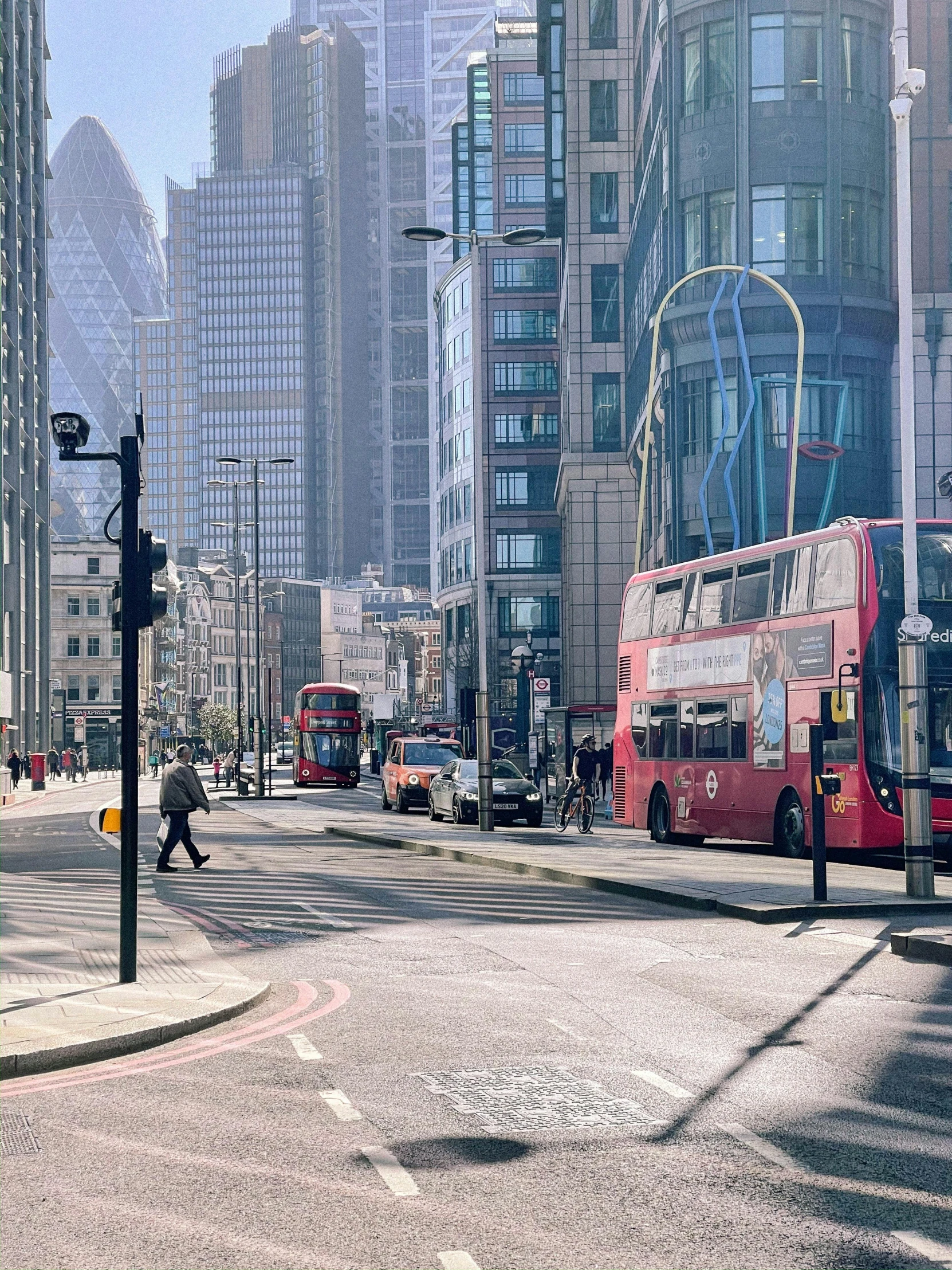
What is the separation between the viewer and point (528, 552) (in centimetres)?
9925

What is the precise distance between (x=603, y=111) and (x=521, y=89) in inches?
1628

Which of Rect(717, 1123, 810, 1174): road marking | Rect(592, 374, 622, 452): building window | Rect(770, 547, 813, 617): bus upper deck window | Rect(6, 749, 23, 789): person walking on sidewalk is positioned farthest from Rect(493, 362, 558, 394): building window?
Rect(717, 1123, 810, 1174): road marking

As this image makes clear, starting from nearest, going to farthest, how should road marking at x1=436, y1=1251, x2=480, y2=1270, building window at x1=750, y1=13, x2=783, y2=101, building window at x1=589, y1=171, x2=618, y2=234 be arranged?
1. road marking at x1=436, y1=1251, x2=480, y2=1270
2. building window at x1=750, y1=13, x2=783, y2=101
3. building window at x1=589, y1=171, x2=618, y2=234

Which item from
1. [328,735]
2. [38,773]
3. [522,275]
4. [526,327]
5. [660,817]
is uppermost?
[522,275]

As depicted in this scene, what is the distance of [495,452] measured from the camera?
101 metres

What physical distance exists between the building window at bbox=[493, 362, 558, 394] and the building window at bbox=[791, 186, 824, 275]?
53854 millimetres

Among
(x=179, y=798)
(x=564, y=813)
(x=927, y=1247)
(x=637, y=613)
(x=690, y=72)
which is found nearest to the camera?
(x=927, y=1247)

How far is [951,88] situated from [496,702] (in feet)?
170

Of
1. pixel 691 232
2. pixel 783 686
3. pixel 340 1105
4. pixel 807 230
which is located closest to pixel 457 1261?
pixel 340 1105

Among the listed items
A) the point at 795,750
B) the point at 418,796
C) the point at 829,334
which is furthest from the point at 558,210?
the point at 795,750

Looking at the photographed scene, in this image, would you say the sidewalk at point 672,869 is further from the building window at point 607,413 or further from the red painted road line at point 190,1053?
the building window at point 607,413

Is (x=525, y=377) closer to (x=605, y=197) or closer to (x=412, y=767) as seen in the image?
(x=605, y=197)

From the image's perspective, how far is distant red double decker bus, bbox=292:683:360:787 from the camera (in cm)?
6116

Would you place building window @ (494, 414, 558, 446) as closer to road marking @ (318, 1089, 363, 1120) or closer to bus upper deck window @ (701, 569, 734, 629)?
bus upper deck window @ (701, 569, 734, 629)
